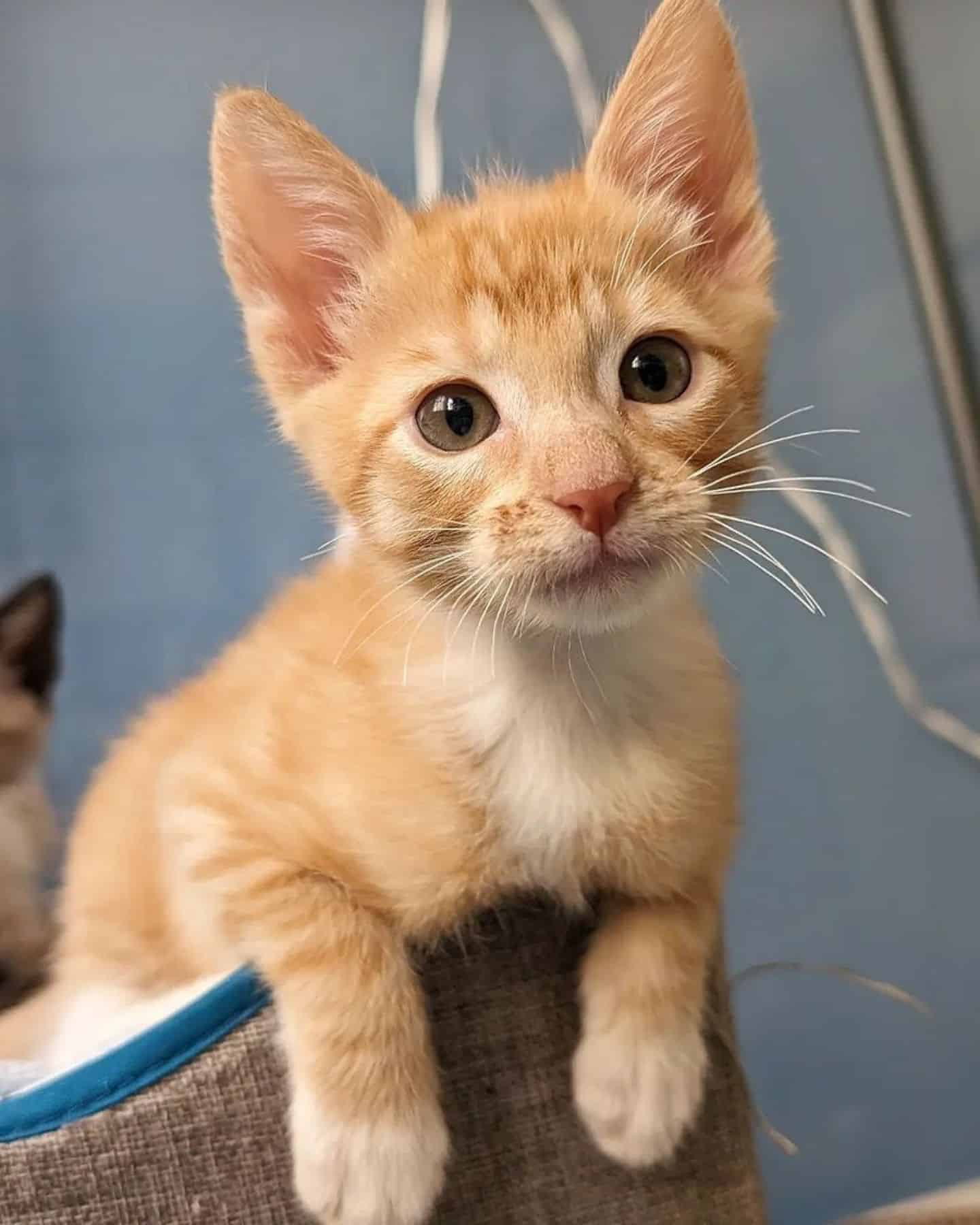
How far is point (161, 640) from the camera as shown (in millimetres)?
1613

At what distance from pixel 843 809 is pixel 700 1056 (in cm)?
98

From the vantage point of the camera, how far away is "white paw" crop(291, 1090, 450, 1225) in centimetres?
65

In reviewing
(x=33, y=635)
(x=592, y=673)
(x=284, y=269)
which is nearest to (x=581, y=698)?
(x=592, y=673)

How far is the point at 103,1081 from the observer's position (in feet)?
2.09

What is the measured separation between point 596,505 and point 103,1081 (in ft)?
1.42

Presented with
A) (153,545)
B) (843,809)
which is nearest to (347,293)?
(153,545)

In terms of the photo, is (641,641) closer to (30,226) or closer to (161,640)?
(161,640)

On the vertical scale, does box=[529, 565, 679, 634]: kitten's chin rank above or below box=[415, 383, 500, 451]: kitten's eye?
below

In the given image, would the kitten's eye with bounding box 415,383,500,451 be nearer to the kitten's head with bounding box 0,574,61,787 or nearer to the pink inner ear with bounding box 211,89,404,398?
the pink inner ear with bounding box 211,89,404,398

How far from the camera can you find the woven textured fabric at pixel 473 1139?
25.1 inches

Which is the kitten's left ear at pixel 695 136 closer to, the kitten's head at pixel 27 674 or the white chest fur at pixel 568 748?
the white chest fur at pixel 568 748

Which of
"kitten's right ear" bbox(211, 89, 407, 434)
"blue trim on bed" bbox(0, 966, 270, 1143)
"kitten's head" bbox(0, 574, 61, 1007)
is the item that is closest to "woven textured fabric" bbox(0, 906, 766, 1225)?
"blue trim on bed" bbox(0, 966, 270, 1143)

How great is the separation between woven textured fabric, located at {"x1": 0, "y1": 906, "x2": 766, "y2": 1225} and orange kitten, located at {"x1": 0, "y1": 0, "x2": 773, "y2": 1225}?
0.02 m

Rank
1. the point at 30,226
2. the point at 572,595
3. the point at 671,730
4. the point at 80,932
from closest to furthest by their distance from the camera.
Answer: the point at 572,595 < the point at 671,730 < the point at 80,932 < the point at 30,226
